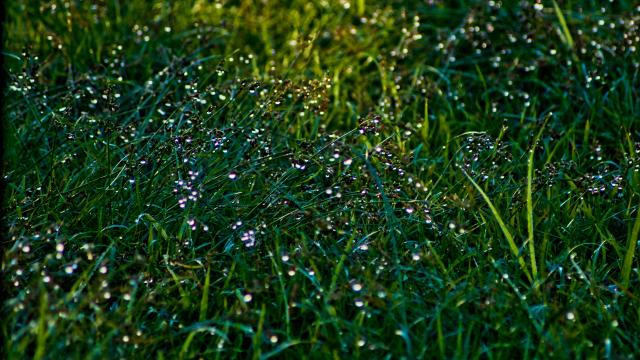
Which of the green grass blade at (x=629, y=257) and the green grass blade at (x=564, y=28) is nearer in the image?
the green grass blade at (x=629, y=257)

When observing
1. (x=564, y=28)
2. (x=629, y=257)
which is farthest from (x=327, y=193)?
(x=564, y=28)

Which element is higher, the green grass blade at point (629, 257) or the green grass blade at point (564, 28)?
the green grass blade at point (564, 28)

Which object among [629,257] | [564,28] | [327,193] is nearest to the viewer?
[629,257]

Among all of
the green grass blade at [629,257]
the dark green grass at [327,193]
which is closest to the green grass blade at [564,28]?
the dark green grass at [327,193]

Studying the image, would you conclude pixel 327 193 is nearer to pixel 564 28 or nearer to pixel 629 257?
pixel 629 257

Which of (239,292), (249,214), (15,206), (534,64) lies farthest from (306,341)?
(534,64)

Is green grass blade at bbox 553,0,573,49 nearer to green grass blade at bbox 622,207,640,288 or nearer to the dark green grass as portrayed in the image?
the dark green grass

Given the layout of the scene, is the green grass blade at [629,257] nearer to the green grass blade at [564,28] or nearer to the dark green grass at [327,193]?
the dark green grass at [327,193]

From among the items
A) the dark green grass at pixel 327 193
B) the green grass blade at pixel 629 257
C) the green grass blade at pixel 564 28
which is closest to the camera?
the dark green grass at pixel 327 193

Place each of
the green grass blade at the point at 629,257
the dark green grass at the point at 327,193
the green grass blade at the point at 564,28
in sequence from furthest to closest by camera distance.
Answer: the green grass blade at the point at 564,28
the green grass blade at the point at 629,257
the dark green grass at the point at 327,193

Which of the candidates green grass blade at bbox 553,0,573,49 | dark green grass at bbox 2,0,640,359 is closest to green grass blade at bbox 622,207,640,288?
dark green grass at bbox 2,0,640,359
